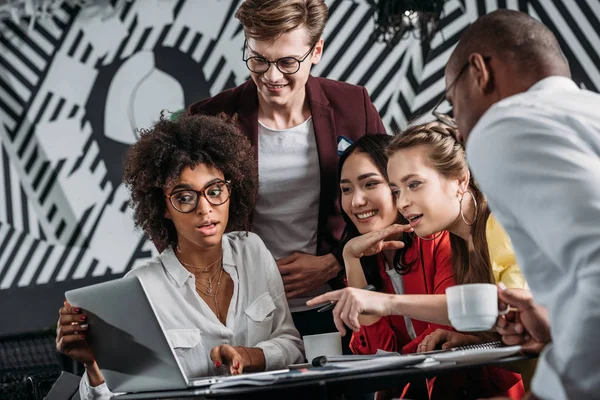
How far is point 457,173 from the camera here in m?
2.65

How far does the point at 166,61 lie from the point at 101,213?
1.14m

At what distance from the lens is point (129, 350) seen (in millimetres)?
1947

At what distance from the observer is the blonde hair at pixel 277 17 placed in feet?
9.47

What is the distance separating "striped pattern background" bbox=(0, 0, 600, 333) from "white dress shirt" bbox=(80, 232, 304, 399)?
2493mm

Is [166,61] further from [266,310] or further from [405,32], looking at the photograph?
[266,310]

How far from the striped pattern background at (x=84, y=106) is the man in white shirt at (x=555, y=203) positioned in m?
3.70

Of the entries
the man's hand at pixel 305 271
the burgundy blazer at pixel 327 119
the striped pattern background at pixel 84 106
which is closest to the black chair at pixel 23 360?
the striped pattern background at pixel 84 106

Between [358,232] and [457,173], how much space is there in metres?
0.53

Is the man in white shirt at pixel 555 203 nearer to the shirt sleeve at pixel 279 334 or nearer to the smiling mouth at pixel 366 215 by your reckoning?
the shirt sleeve at pixel 279 334

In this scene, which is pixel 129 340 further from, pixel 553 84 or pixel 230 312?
pixel 553 84

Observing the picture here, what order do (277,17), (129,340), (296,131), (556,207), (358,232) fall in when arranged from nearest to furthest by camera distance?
(556,207), (129,340), (277,17), (358,232), (296,131)

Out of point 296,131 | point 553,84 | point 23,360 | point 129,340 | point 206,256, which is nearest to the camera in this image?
point 553,84

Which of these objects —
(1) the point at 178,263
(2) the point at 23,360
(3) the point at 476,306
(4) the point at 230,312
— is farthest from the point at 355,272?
(2) the point at 23,360

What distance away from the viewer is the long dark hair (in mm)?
2723
